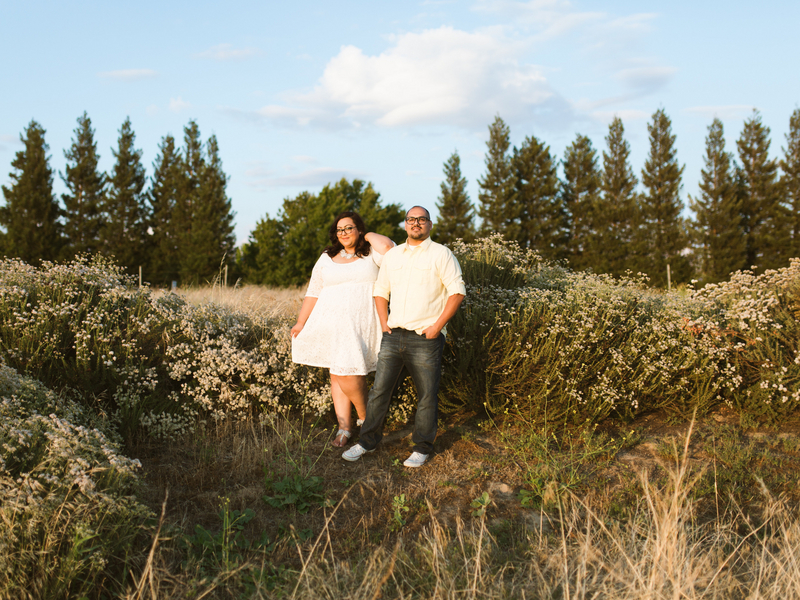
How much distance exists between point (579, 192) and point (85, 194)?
28653 mm

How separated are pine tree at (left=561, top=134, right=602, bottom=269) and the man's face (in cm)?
3066

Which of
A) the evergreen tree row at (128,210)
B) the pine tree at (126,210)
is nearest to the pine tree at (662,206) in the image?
the evergreen tree row at (128,210)

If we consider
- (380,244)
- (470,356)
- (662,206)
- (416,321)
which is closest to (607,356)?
(470,356)

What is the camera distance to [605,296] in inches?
213

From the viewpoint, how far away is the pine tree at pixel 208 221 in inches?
1225

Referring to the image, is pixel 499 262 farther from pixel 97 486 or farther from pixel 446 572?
pixel 97 486

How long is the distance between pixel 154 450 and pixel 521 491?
9.12ft

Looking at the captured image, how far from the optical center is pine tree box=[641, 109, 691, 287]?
1225 inches

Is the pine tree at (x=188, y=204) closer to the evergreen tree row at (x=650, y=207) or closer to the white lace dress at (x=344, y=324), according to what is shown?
the evergreen tree row at (x=650, y=207)

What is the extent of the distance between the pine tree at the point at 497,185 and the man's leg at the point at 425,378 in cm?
2942

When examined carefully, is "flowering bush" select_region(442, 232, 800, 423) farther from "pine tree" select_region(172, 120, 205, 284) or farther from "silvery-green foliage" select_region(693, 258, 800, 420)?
"pine tree" select_region(172, 120, 205, 284)

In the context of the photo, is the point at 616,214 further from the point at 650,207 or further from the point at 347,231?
the point at 347,231

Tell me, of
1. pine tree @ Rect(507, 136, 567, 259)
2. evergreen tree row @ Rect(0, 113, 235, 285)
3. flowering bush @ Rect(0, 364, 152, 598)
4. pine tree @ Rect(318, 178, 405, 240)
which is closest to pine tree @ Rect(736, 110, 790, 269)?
pine tree @ Rect(507, 136, 567, 259)

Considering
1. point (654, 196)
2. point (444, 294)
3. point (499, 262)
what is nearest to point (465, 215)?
point (654, 196)
